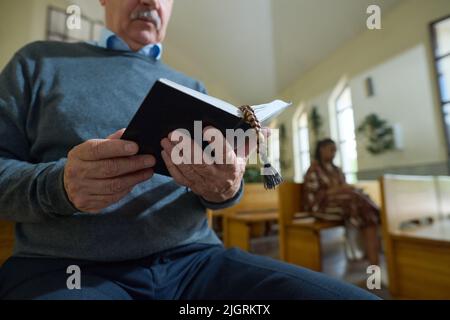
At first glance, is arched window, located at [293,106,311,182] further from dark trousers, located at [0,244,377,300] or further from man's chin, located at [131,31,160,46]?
man's chin, located at [131,31,160,46]

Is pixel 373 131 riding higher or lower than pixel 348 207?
higher

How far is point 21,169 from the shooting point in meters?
0.38

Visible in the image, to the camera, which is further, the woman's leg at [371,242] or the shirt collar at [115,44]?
the woman's leg at [371,242]

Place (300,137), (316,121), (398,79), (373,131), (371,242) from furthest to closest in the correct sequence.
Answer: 1. (398,79)
2. (371,242)
3. (373,131)
4. (316,121)
5. (300,137)

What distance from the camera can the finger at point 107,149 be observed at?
11.5 inches

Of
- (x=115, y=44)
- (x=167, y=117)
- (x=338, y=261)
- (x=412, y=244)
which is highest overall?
(x=115, y=44)

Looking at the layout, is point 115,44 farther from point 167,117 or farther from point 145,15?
point 167,117

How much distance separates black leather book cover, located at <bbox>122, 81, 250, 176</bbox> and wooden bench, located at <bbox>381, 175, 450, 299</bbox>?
1057mm

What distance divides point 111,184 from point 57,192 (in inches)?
3.0

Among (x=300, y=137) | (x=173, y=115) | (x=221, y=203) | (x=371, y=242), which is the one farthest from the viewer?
(x=371, y=242)

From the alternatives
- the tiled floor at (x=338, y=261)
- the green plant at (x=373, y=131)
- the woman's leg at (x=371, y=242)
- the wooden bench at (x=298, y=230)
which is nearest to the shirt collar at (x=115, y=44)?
the green plant at (x=373, y=131)

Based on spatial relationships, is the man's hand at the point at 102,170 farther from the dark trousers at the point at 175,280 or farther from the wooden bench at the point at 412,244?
the wooden bench at the point at 412,244

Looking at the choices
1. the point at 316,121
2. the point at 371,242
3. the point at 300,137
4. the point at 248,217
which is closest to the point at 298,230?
the point at 248,217

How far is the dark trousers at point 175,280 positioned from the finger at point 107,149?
20 cm
